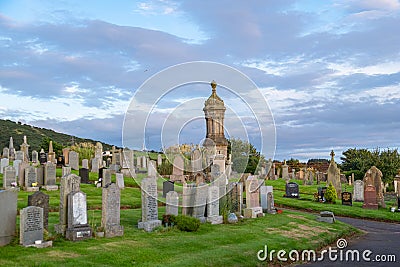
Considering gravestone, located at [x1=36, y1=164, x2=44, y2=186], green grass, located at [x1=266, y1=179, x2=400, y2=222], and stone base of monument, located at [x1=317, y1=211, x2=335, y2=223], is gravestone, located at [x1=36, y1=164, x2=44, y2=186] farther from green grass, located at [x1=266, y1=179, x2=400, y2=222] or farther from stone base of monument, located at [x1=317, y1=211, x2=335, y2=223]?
green grass, located at [x1=266, y1=179, x2=400, y2=222]

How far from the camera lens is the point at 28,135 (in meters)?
80.4

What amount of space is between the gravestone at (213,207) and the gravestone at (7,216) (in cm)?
801

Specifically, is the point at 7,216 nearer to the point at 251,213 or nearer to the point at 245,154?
the point at 251,213

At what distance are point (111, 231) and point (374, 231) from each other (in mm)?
13259

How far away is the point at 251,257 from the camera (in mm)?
13055

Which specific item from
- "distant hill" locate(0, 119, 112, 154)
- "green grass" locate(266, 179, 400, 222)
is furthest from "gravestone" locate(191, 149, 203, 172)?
"distant hill" locate(0, 119, 112, 154)

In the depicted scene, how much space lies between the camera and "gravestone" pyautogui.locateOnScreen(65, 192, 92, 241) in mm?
13102

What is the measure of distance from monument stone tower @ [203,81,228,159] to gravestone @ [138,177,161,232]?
103 feet

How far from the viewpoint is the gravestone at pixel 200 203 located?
17.8 meters

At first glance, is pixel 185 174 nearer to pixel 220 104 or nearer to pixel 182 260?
pixel 220 104

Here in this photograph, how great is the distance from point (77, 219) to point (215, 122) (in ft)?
129

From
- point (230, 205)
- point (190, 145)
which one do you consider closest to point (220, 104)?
point (190, 145)

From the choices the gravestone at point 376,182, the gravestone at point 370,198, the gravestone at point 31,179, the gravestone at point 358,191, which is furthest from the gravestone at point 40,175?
the gravestone at point 358,191

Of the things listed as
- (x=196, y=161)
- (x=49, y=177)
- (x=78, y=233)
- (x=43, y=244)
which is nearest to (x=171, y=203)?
(x=78, y=233)
